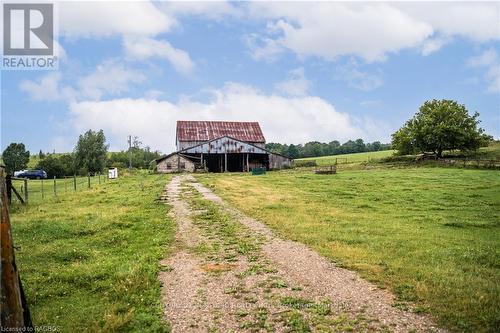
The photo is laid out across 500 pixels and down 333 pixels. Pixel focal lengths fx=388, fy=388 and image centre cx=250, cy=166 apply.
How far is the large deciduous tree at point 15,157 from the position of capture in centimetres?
9338

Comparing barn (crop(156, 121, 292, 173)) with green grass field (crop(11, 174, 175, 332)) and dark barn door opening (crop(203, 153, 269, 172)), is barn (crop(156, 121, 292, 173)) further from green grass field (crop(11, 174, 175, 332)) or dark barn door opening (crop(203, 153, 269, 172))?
green grass field (crop(11, 174, 175, 332))

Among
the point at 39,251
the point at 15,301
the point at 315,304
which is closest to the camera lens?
the point at 15,301

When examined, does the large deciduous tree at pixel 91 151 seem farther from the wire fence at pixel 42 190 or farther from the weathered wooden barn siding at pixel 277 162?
the weathered wooden barn siding at pixel 277 162

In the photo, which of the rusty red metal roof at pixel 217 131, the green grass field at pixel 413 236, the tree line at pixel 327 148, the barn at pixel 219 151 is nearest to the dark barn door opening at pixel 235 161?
the barn at pixel 219 151

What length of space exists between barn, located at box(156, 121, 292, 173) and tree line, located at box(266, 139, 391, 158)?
253 feet

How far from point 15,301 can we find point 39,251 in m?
7.04

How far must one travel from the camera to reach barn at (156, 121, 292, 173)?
63531 mm

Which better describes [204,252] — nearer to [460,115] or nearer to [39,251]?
[39,251]

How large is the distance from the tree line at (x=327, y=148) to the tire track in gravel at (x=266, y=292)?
140m

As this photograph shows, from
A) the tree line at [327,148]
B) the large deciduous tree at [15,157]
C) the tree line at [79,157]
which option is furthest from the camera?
the tree line at [327,148]

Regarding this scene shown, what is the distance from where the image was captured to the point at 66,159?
85938 millimetres

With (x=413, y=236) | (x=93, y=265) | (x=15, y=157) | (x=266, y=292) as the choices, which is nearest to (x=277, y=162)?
(x=413, y=236)

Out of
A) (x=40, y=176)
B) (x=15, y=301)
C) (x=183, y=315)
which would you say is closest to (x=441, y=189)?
(x=183, y=315)

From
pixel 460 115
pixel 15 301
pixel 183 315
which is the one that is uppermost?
pixel 460 115
